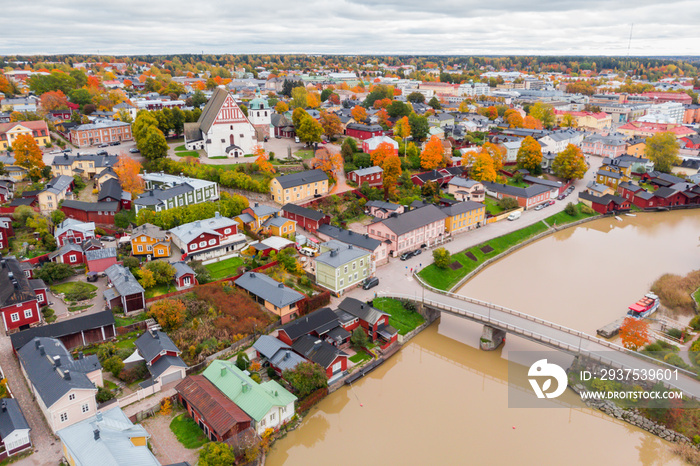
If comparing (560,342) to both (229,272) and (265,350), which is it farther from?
(229,272)

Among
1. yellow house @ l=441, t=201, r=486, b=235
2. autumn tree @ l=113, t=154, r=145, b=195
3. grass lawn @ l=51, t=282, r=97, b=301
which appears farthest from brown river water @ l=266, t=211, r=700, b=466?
autumn tree @ l=113, t=154, r=145, b=195

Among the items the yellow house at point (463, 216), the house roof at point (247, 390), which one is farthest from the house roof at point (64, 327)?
the yellow house at point (463, 216)

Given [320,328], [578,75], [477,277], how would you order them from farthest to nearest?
[578,75] → [477,277] → [320,328]

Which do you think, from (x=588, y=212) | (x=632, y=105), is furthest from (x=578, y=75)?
(x=588, y=212)

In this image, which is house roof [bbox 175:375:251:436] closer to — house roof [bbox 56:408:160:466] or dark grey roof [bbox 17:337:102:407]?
house roof [bbox 56:408:160:466]

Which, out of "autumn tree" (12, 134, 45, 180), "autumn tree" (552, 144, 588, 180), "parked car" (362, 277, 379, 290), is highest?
"autumn tree" (12, 134, 45, 180)
